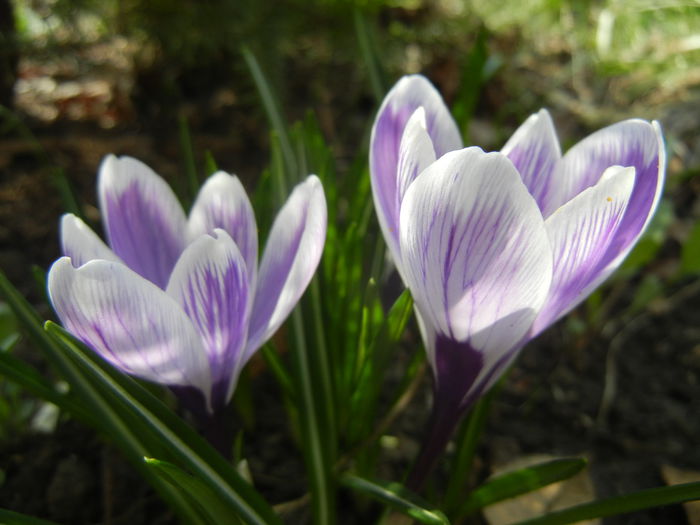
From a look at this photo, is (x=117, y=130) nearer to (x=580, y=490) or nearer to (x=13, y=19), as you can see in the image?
(x=13, y=19)

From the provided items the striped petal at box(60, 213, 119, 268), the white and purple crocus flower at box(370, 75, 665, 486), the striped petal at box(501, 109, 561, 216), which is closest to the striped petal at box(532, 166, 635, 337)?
the white and purple crocus flower at box(370, 75, 665, 486)

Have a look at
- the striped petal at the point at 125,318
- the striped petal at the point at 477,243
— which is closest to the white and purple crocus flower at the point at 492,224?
the striped petal at the point at 477,243

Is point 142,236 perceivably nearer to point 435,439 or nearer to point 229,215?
point 229,215

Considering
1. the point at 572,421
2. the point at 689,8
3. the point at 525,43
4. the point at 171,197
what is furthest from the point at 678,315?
the point at 525,43

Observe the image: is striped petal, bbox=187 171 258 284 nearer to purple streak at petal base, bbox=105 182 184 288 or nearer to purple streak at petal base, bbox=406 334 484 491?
purple streak at petal base, bbox=105 182 184 288

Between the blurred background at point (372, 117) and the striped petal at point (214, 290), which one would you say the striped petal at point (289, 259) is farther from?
the blurred background at point (372, 117)

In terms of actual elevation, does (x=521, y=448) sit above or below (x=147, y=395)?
below
